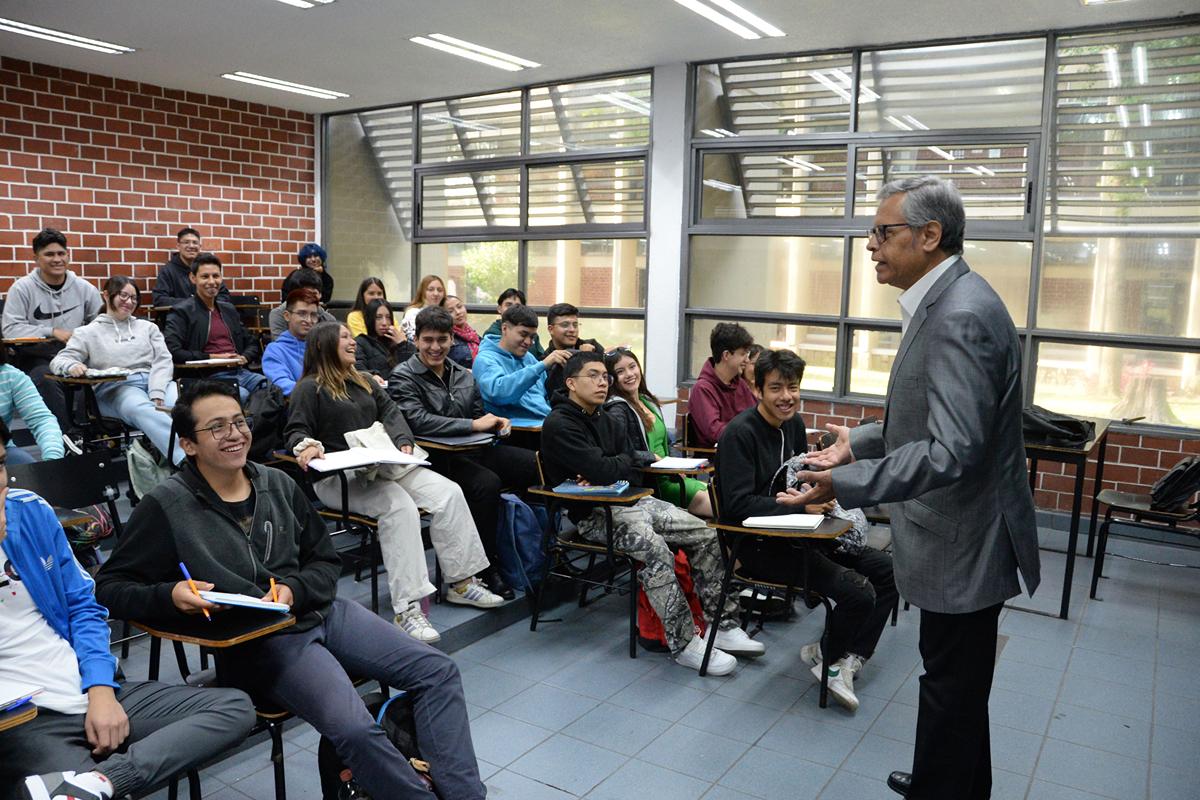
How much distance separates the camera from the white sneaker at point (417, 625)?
3.39 m

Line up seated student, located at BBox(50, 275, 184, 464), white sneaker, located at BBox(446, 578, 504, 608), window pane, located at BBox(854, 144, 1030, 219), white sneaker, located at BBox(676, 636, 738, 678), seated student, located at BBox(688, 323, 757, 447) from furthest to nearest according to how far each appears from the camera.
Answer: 1. window pane, located at BBox(854, 144, 1030, 219)
2. seated student, located at BBox(50, 275, 184, 464)
3. seated student, located at BBox(688, 323, 757, 447)
4. white sneaker, located at BBox(446, 578, 504, 608)
5. white sneaker, located at BBox(676, 636, 738, 678)

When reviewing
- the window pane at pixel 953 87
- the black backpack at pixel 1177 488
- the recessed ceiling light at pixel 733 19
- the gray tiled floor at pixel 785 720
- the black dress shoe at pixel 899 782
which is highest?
the recessed ceiling light at pixel 733 19

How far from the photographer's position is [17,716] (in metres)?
1.64

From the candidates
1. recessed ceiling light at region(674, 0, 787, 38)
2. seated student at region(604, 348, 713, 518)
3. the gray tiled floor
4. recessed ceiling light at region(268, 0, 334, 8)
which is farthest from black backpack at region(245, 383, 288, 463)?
recessed ceiling light at region(674, 0, 787, 38)

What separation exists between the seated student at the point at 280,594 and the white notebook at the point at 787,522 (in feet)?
3.85

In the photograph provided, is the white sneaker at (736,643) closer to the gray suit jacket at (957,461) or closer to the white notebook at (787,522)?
the white notebook at (787,522)

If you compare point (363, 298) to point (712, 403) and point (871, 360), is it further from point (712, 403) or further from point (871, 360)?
point (871, 360)

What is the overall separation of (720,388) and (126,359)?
10.8 ft

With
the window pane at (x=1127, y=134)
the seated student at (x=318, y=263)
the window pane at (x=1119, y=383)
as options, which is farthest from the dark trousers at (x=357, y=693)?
the seated student at (x=318, y=263)

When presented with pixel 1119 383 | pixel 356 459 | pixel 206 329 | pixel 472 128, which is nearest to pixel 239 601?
pixel 356 459

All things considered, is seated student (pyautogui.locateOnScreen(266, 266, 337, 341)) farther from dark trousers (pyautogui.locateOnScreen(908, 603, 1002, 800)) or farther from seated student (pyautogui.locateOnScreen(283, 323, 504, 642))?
dark trousers (pyautogui.locateOnScreen(908, 603, 1002, 800))

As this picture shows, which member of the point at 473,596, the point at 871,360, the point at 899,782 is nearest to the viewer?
the point at 899,782

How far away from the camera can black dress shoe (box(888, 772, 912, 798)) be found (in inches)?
98.6

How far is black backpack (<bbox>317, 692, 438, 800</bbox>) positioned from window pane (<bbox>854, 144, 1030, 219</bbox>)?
432 cm
